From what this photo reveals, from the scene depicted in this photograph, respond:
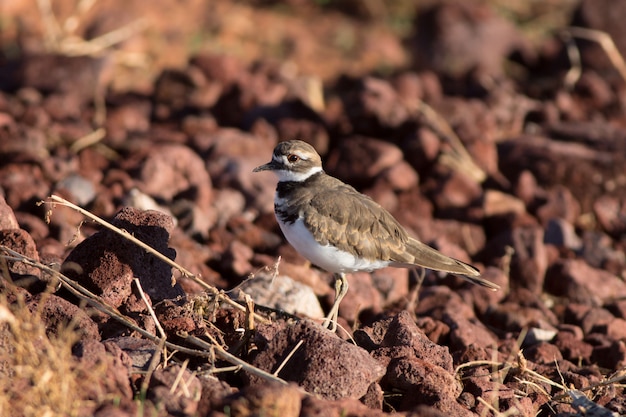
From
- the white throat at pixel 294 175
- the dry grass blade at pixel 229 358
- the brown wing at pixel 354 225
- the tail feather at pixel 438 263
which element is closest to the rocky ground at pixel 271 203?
the dry grass blade at pixel 229 358

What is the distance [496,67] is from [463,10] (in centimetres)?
105

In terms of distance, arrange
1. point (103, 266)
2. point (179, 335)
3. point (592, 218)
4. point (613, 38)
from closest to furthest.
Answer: point (179, 335), point (103, 266), point (592, 218), point (613, 38)

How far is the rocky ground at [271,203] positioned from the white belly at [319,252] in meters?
0.35

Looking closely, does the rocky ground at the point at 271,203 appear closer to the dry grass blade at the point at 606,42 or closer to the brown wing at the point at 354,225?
the dry grass blade at the point at 606,42

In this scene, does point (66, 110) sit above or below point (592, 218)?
above

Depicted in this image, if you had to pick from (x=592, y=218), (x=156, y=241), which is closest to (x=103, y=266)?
(x=156, y=241)

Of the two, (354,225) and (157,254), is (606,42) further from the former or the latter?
(157,254)

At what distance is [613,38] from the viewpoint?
1185 centimetres

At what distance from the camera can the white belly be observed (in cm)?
580

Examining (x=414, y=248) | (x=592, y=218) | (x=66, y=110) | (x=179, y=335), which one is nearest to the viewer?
(x=179, y=335)

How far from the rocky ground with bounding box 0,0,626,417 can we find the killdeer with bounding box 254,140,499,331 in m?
0.37

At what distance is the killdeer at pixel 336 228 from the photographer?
5840mm

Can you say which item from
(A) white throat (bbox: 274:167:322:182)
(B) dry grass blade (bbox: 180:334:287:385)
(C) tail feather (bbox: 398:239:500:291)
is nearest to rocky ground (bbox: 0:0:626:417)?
(B) dry grass blade (bbox: 180:334:287:385)

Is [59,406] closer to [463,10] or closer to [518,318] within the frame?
[518,318]
